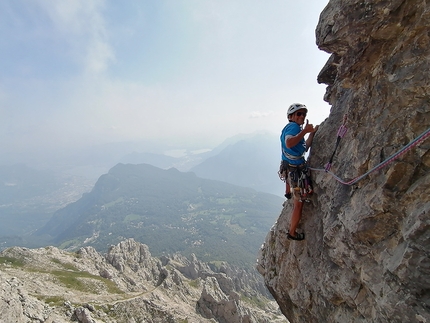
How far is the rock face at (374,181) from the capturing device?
6.26 metres

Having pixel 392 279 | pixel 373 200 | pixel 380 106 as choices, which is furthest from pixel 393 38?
pixel 392 279

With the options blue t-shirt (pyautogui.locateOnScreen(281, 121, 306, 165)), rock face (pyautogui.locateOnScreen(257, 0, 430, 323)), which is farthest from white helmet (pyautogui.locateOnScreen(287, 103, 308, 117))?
rock face (pyautogui.locateOnScreen(257, 0, 430, 323))

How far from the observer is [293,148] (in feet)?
35.8

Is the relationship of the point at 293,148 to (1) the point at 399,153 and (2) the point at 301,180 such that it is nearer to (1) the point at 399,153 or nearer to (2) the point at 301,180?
(2) the point at 301,180

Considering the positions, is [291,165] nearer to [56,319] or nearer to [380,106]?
[380,106]

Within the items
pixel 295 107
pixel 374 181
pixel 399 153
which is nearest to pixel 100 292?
pixel 295 107

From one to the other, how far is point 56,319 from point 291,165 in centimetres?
4361

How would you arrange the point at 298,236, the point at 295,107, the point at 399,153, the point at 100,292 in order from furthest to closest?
1. the point at 100,292
2. the point at 298,236
3. the point at 295,107
4. the point at 399,153

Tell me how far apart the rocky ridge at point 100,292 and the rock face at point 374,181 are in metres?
38.4

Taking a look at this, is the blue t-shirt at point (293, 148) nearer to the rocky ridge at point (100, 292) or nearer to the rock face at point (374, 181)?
the rock face at point (374, 181)

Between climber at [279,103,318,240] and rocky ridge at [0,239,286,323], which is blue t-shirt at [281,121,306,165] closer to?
climber at [279,103,318,240]

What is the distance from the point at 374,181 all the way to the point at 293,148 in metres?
3.86

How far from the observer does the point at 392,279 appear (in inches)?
258

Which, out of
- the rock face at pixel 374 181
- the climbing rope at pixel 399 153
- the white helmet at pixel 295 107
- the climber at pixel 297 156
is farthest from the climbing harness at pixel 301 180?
the white helmet at pixel 295 107
